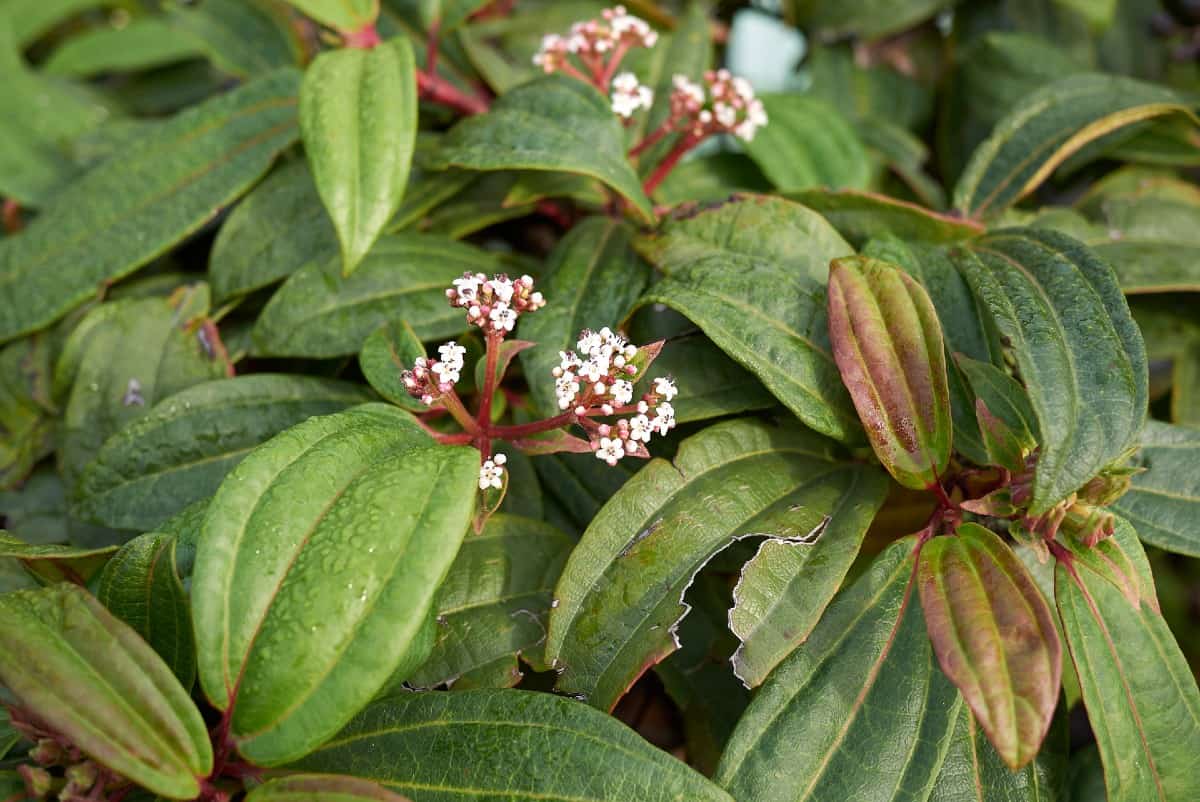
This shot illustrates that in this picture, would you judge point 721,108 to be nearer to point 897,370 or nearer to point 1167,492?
point 897,370

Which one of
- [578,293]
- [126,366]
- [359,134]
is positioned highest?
[359,134]

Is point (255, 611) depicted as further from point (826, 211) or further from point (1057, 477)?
point (826, 211)

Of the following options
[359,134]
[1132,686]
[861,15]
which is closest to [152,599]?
[359,134]

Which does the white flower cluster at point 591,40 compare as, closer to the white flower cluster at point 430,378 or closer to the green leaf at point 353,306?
the green leaf at point 353,306

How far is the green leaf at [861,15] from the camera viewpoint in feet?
5.27

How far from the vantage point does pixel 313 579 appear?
2.37 feet

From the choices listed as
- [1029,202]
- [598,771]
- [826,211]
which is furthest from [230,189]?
[1029,202]

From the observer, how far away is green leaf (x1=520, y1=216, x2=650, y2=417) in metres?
0.98

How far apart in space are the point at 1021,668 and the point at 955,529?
0.18 metres

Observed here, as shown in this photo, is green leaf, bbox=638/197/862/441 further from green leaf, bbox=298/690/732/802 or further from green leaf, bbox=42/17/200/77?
green leaf, bbox=42/17/200/77

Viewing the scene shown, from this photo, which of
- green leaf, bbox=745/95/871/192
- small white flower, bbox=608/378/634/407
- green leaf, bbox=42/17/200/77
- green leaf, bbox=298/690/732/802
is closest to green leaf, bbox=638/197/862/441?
small white flower, bbox=608/378/634/407

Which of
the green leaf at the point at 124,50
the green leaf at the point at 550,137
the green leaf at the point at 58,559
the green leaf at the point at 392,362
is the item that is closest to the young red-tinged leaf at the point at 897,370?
the green leaf at the point at 550,137

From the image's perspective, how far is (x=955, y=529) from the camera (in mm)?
899

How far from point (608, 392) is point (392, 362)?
233 millimetres
